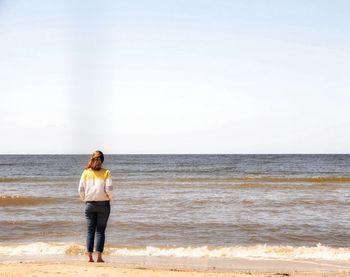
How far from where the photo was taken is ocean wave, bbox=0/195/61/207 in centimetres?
1908

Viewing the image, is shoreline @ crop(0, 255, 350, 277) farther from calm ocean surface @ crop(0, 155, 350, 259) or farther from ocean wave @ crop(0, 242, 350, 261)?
calm ocean surface @ crop(0, 155, 350, 259)

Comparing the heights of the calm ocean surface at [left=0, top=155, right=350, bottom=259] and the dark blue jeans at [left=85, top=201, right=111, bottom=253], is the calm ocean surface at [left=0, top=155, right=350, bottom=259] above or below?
below

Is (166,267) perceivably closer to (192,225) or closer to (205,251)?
(205,251)

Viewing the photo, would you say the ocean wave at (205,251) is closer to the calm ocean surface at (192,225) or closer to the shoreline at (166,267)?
the calm ocean surface at (192,225)

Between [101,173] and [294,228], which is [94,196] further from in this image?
[294,228]

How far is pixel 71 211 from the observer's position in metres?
16.2

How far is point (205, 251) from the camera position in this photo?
31.6ft

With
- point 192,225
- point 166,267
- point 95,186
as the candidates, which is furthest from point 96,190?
point 192,225

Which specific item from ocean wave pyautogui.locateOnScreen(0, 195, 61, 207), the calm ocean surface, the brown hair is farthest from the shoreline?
ocean wave pyautogui.locateOnScreen(0, 195, 61, 207)

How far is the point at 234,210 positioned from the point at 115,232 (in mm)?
5509

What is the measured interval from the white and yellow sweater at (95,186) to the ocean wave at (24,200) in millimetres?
12474

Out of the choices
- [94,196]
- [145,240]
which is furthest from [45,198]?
[94,196]

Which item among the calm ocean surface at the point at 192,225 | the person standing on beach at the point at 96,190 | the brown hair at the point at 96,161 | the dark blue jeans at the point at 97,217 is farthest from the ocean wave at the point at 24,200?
the brown hair at the point at 96,161

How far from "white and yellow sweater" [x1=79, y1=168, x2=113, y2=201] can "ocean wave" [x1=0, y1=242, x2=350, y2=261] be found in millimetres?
2424
